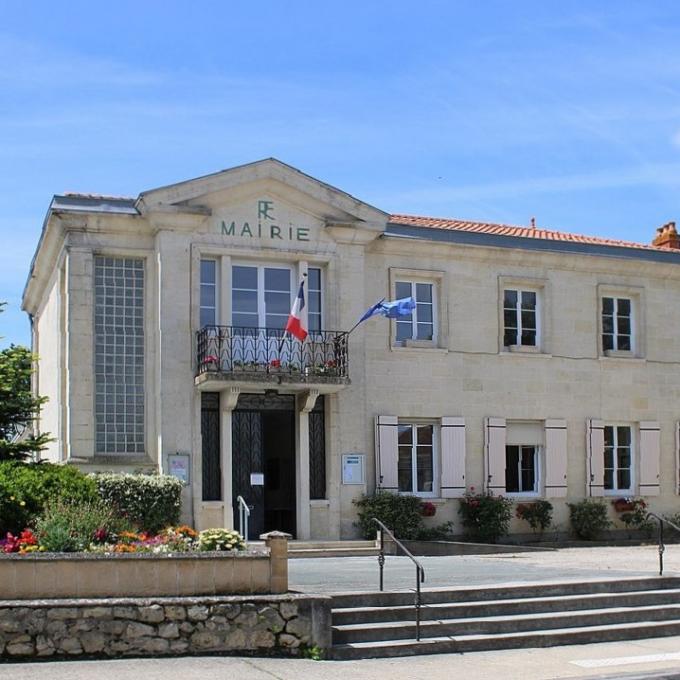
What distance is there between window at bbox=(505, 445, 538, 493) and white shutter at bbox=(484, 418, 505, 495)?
1.55 ft

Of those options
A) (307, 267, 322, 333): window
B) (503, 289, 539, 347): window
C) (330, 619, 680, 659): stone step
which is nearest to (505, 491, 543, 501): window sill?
(503, 289, 539, 347): window

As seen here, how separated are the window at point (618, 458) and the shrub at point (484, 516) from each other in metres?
A: 3.04

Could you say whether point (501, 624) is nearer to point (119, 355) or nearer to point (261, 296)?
point (261, 296)

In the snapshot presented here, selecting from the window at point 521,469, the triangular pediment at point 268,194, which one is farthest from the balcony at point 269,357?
the window at point 521,469

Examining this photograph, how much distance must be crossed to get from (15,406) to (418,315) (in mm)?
8037

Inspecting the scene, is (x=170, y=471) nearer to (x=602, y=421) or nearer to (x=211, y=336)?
(x=211, y=336)

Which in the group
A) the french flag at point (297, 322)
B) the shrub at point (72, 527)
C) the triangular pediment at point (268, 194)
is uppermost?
the triangular pediment at point (268, 194)

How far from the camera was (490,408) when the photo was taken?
23312mm

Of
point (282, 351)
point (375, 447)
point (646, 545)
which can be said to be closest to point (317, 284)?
point (282, 351)

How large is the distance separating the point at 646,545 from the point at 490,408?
4.31 meters

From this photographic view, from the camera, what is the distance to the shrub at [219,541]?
1219 cm

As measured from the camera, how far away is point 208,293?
21156 mm

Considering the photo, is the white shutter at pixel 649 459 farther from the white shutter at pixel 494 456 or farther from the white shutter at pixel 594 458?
the white shutter at pixel 494 456

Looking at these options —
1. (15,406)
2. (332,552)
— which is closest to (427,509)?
(332,552)
